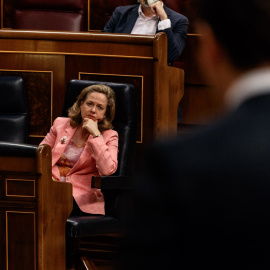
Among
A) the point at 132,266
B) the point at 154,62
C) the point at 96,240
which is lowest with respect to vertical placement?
the point at 96,240

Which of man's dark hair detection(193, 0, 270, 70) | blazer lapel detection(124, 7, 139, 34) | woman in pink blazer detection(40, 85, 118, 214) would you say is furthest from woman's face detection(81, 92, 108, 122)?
man's dark hair detection(193, 0, 270, 70)

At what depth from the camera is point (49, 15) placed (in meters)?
1.96

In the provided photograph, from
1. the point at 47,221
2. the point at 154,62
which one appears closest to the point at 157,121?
the point at 154,62

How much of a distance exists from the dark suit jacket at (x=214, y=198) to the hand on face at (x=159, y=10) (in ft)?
4.65

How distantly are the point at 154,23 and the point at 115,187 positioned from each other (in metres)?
0.64

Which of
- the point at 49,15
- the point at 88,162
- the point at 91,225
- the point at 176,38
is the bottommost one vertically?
the point at 91,225

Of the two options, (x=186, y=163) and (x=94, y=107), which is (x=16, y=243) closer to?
(x=94, y=107)

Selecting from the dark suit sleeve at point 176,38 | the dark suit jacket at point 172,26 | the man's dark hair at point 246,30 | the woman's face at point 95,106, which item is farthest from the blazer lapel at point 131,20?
the man's dark hair at point 246,30

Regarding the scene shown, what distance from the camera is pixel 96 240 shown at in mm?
1389

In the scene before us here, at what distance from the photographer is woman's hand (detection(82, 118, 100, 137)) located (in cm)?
125

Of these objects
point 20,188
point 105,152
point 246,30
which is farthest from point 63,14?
point 246,30

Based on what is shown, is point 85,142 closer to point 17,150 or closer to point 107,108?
point 107,108

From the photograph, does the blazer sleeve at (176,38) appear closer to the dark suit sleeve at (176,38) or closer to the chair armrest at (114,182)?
the dark suit sleeve at (176,38)

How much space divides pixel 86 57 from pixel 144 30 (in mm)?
333
